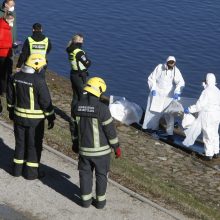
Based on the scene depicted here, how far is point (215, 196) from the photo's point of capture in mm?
13125

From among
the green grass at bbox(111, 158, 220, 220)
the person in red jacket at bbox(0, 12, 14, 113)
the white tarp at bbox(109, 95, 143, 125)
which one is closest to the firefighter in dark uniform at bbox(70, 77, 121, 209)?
the green grass at bbox(111, 158, 220, 220)

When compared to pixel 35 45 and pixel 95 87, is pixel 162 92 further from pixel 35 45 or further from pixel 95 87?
pixel 95 87

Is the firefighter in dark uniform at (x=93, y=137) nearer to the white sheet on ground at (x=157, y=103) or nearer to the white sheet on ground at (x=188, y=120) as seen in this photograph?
the white sheet on ground at (x=188, y=120)

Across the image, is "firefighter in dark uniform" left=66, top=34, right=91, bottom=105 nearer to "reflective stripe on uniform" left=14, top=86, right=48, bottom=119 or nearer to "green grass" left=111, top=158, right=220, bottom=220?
"green grass" left=111, top=158, right=220, bottom=220

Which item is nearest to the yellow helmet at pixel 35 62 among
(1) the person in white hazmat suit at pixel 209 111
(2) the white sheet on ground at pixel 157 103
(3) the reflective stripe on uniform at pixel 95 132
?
(3) the reflective stripe on uniform at pixel 95 132

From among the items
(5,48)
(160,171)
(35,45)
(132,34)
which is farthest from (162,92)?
(132,34)

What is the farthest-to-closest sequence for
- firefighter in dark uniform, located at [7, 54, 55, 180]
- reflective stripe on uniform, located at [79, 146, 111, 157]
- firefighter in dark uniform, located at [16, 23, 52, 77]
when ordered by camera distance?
firefighter in dark uniform, located at [16, 23, 52, 77] → firefighter in dark uniform, located at [7, 54, 55, 180] → reflective stripe on uniform, located at [79, 146, 111, 157]

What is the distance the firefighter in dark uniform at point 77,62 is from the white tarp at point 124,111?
7.16 feet

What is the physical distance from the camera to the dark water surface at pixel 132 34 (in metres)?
25.2

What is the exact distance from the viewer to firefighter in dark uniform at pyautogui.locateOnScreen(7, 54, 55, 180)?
1094 centimetres

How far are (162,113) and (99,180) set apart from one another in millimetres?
6644

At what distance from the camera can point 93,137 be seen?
33.7 ft

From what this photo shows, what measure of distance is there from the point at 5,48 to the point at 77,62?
1.63 meters

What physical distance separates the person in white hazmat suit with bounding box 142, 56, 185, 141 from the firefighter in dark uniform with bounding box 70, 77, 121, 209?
609 cm
